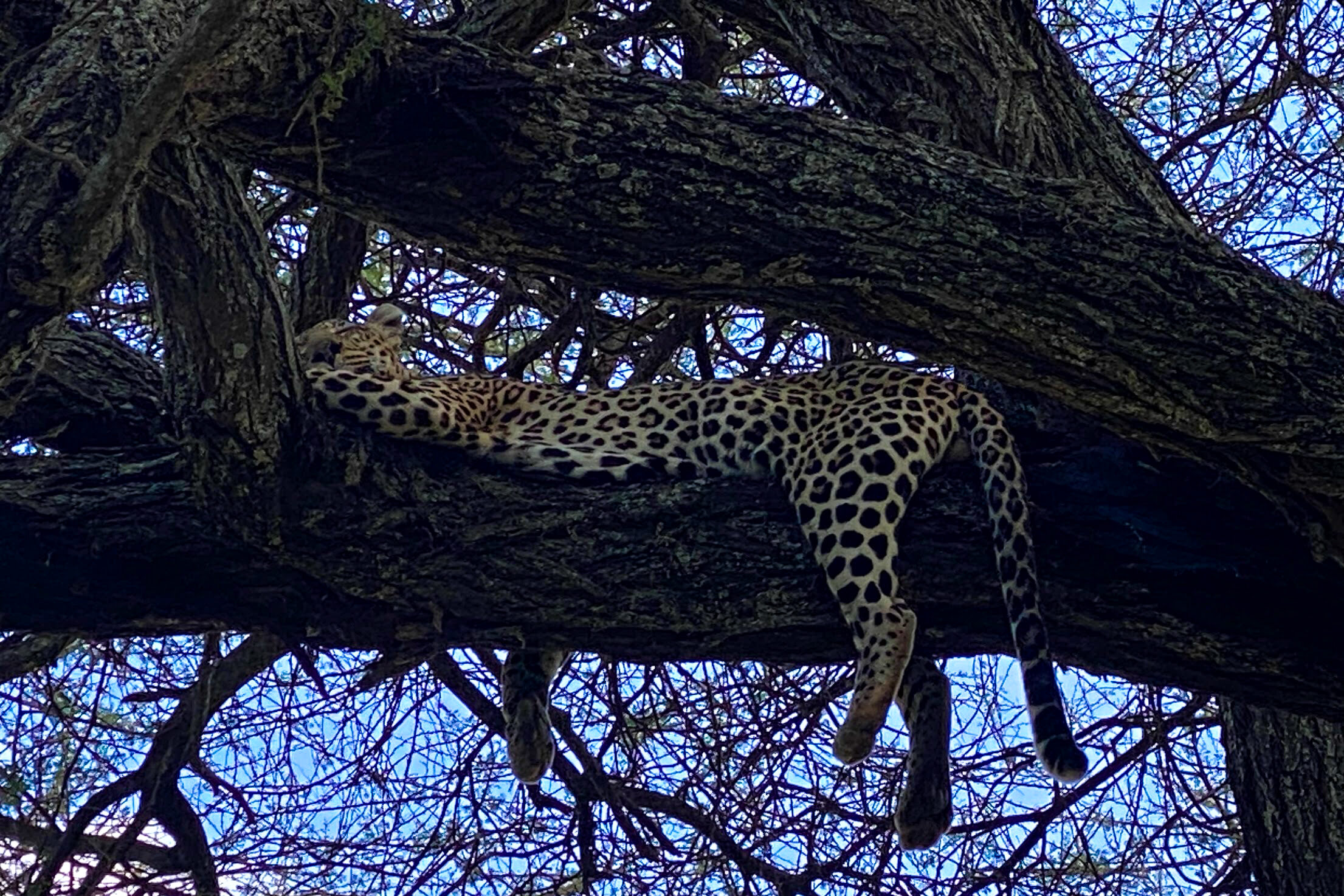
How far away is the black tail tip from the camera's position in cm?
455

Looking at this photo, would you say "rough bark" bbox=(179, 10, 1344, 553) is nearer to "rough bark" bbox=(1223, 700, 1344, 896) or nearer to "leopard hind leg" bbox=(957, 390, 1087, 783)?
"leopard hind leg" bbox=(957, 390, 1087, 783)

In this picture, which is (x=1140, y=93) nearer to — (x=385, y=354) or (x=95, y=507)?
(x=385, y=354)

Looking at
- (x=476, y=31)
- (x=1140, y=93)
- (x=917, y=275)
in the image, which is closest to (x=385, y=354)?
(x=476, y=31)

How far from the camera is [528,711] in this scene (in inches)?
216

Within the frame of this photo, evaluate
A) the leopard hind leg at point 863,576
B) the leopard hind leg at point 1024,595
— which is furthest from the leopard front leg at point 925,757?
the leopard hind leg at point 1024,595

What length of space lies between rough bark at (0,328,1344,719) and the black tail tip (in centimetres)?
23

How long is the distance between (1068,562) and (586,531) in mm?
1206

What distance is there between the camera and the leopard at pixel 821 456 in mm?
4477

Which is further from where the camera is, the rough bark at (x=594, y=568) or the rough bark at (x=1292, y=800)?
the rough bark at (x=1292, y=800)

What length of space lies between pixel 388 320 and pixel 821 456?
6.08ft

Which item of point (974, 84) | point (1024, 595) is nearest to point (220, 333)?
point (1024, 595)

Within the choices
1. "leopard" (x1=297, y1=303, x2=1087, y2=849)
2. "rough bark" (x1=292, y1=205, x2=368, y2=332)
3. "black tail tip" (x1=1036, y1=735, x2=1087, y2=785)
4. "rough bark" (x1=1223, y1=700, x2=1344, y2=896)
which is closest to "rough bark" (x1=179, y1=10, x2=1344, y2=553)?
"leopard" (x1=297, y1=303, x2=1087, y2=849)

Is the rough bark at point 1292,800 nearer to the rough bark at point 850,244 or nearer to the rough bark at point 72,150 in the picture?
the rough bark at point 850,244

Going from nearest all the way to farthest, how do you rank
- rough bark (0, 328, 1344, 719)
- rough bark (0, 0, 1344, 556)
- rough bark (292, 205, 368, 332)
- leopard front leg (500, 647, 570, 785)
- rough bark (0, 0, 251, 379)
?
rough bark (0, 0, 251, 379)
rough bark (0, 0, 1344, 556)
rough bark (0, 328, 1344, 719)
leopard front leg (500, 647, 570, 785)
rough bark (292, 205, 368, 332)
